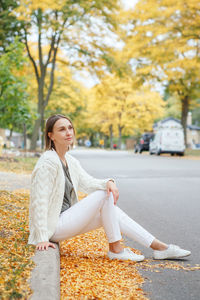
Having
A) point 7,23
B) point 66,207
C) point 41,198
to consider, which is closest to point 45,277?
point 41,198

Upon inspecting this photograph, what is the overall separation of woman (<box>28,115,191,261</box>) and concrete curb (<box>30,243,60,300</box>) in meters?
0.21

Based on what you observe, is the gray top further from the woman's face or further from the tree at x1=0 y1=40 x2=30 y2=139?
the tree at x1=0 y1=40 x2=30 y2=139

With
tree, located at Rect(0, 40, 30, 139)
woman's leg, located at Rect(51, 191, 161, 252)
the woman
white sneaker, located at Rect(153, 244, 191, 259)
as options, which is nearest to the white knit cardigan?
the woman

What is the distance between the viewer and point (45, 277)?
295 centimetres

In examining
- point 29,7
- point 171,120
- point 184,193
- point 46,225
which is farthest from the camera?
point 171,120

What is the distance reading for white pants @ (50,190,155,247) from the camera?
395 centimetres

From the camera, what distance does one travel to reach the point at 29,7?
2083 cm

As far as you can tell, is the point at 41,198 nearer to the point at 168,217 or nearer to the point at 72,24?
the point at 168,217

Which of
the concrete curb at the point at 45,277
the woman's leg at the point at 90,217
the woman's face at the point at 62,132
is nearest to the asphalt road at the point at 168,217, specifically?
the woman's leg at the point at 90,217

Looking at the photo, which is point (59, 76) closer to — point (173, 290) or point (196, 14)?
point (196, 14)

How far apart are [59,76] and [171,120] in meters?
22.8

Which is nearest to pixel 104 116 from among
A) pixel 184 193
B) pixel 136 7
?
pixel 136 7

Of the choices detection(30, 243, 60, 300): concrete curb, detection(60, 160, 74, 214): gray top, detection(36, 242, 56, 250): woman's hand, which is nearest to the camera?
detection(30, 243, 60, 300): concrete curb

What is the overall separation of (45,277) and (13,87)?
1216 centimetres
